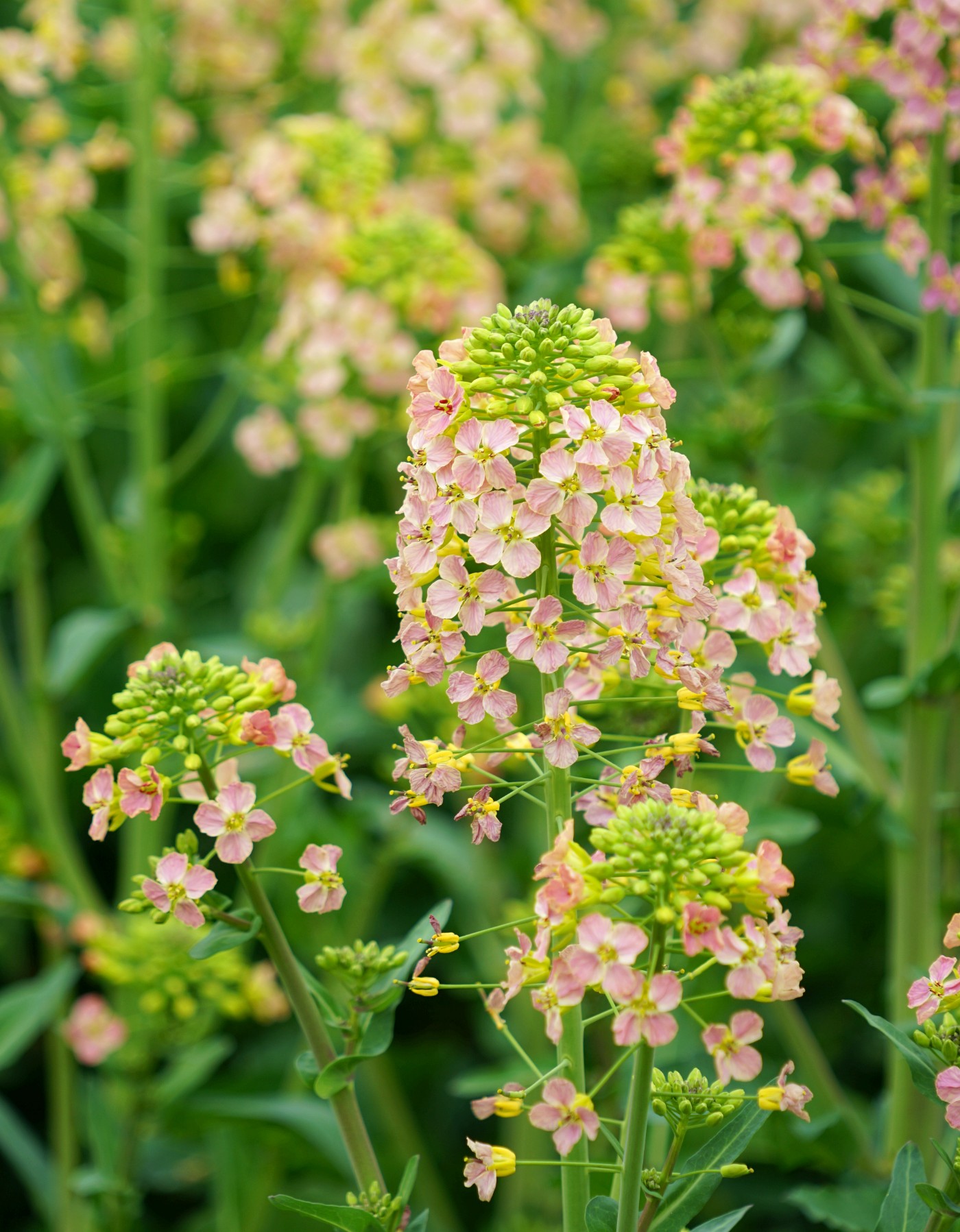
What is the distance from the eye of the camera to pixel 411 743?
1067 millimetres

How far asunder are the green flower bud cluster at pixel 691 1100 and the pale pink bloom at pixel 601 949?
0.61 ft

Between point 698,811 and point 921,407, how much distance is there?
1190mm

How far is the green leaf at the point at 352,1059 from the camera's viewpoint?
1.13m

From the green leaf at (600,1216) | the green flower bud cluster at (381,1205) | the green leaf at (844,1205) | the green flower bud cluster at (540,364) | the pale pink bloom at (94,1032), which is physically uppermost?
the green flower bud cluster at (540,364)

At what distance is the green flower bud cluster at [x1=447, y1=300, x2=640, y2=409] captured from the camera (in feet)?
3.44

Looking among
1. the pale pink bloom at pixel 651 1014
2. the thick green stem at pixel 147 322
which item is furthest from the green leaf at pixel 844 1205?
the thick green stem at pixel 147 322

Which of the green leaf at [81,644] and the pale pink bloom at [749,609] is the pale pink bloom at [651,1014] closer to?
the pale pink bloom at [749,609]

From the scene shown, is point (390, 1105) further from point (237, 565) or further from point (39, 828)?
point (237, 565)

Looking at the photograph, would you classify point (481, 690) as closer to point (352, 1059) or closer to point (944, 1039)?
point (352, 1059)

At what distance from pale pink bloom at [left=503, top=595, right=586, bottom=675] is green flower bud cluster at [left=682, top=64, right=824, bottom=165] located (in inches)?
43.7

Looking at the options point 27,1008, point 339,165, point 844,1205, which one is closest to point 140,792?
point 844,1205

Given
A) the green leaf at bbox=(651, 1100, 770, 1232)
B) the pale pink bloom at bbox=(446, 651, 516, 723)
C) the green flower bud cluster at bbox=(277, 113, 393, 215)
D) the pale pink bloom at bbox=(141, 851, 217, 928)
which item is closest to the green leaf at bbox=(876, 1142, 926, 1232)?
the green leaf at bbox=(651, 1100, 770, 1232)

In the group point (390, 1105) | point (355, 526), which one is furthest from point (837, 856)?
point (355, 526)

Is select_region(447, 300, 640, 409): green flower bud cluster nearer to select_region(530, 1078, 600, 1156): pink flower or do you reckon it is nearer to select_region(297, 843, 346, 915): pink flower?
select_region(297, 843, 346, 915): pink flower
